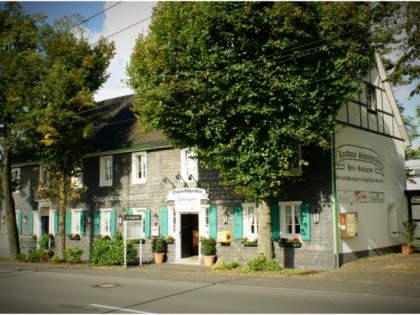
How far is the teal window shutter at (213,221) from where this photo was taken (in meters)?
20.9

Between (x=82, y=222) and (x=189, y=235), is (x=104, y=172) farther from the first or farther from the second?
(x=189, y=235)

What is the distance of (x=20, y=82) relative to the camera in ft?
74.2

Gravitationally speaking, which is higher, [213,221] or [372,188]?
[372,188]

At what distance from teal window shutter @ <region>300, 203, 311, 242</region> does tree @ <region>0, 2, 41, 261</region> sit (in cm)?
1373

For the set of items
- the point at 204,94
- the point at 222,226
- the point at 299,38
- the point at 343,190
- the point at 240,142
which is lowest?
the point at 222,226

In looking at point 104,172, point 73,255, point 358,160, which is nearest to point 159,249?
point 73,255

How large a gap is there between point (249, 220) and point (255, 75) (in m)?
7.53

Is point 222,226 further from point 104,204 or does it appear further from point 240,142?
point 104,204

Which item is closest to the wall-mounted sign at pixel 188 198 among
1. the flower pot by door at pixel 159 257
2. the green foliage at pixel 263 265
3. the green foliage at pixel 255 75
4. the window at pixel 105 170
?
the flower pot by door at pixel 159 257

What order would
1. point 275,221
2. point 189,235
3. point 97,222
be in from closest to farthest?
1. point 275,221
2. point 189,235
3. point 97,222

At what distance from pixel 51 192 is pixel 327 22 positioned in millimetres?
16224

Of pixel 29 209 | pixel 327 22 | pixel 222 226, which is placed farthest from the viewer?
pixel 29 209

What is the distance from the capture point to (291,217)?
18953mm

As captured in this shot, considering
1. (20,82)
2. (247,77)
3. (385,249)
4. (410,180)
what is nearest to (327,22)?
(247,77)
